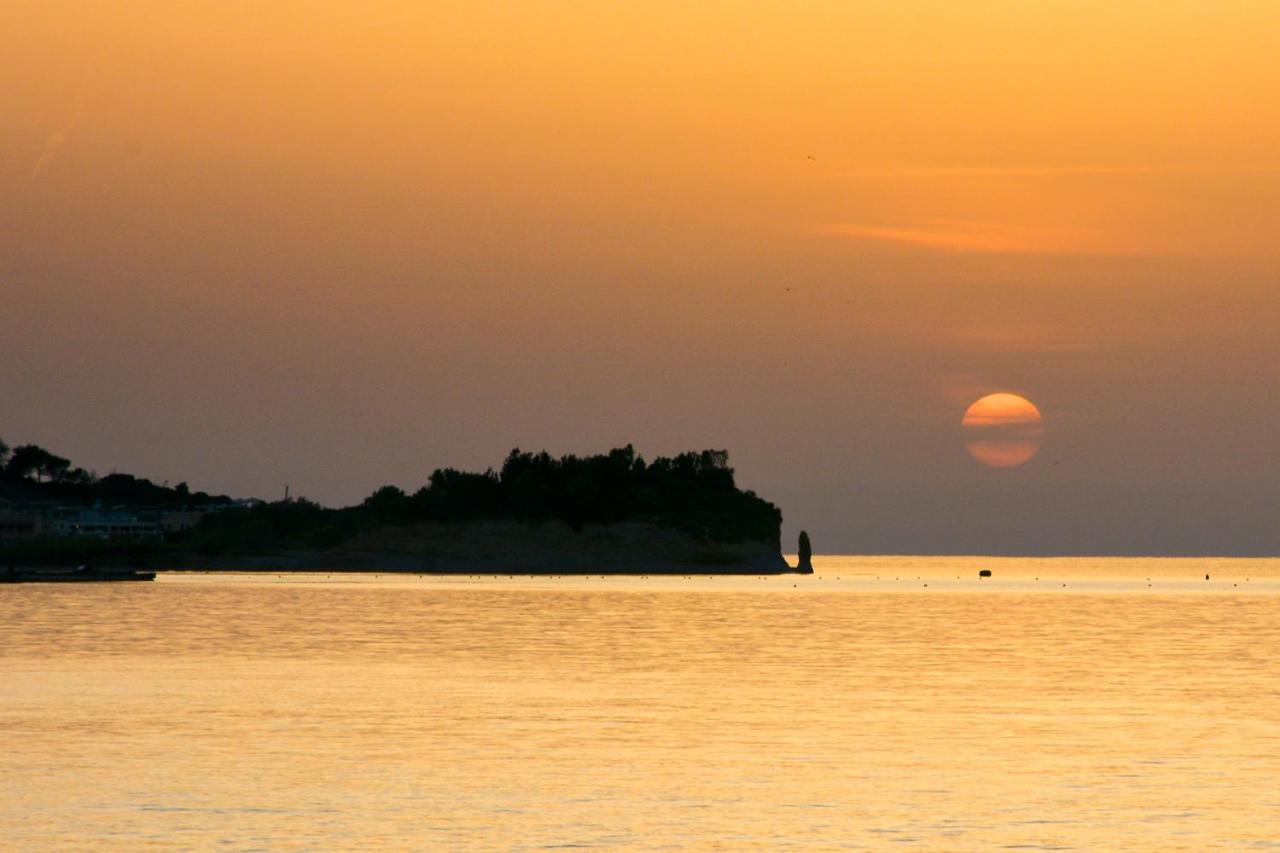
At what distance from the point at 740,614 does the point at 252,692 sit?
91.7 m

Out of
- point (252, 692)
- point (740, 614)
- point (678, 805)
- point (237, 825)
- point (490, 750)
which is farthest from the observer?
point (740, 614)

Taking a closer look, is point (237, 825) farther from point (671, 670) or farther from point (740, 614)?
Answer: point (740, 614)

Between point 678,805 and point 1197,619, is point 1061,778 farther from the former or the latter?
point 1197,619

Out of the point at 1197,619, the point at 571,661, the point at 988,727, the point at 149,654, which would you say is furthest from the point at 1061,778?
the point at 1197,619

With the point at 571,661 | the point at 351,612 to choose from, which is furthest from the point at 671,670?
the point at 351,612

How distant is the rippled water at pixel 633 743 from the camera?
125 feet

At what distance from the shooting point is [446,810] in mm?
40281

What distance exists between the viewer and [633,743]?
5269cm

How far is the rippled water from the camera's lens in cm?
3806

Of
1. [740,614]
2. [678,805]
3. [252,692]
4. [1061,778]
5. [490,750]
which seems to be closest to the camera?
[678,805]

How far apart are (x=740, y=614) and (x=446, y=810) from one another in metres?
119

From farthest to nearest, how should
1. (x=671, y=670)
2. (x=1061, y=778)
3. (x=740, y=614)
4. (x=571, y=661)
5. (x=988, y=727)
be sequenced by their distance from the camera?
(x=740, y=614) → (x=571, y=661) → (x=671, y=670) → (x=988, y=727) → (x=1061, y=778)

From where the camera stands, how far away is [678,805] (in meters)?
41.2

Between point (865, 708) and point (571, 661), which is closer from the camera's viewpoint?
point (865, 708)
